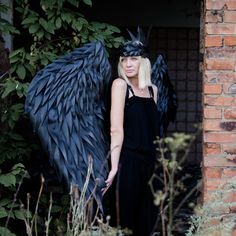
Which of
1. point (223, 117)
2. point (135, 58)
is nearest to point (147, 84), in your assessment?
point (135, 58)

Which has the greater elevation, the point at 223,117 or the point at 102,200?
the point at 223,117

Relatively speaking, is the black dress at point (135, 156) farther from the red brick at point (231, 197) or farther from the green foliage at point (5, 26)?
the green foliage at point (5, 26)

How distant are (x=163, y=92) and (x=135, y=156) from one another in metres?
0.91

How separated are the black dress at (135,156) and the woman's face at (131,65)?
0.09 meters

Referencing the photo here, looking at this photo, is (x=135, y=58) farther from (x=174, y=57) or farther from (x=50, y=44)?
(x=174, y=57)

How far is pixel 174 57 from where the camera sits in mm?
8758

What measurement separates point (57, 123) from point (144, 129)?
536 mm

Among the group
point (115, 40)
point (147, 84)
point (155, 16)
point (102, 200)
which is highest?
point (155, 16)

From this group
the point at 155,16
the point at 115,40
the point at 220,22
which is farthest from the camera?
the point at 155,16

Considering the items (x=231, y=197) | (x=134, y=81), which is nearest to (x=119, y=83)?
(x=134, y=81)

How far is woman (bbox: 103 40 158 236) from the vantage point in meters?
4.11

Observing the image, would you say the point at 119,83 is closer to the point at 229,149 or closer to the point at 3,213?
the point at 229,149

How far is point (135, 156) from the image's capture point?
4184 mm

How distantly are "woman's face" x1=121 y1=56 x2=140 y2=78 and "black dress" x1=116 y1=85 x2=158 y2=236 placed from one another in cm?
9
